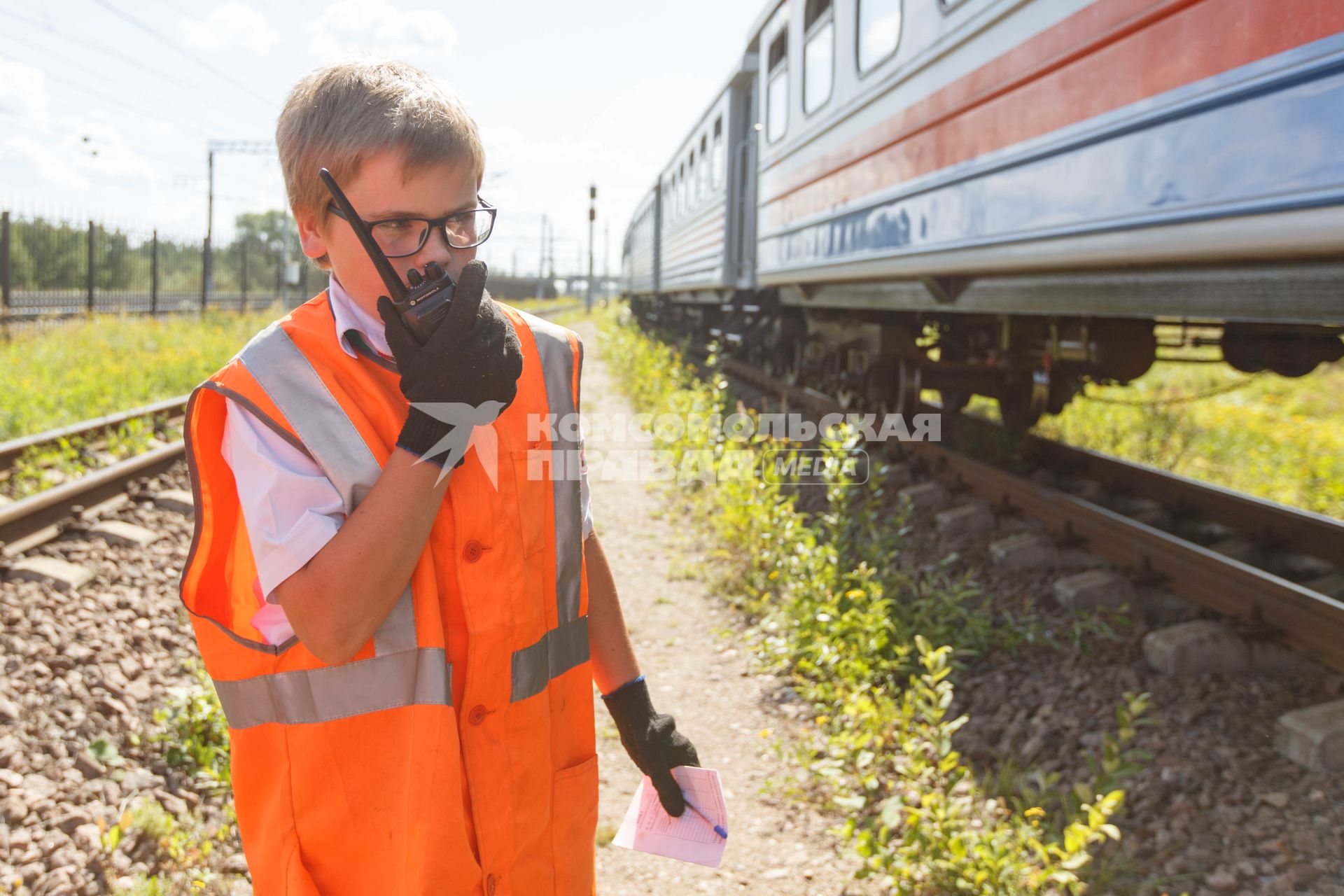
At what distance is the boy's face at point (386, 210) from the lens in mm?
1320

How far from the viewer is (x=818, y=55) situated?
6.57m

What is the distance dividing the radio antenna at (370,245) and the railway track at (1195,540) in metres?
3.49

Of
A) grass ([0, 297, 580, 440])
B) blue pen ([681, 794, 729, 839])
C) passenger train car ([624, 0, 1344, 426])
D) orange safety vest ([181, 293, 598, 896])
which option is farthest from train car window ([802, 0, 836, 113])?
grass ([0, 297, 580, 440])

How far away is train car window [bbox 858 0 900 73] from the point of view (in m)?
4.94

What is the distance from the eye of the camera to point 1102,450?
7.74 meters

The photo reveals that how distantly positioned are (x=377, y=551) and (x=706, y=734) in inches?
113

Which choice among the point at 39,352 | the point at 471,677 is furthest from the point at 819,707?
the point at 39,352

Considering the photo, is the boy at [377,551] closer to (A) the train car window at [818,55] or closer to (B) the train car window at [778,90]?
(A) the train car window at [818,55]

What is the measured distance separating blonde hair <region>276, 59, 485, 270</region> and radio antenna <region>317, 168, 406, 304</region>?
0.06m

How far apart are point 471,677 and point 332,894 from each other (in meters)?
0.35

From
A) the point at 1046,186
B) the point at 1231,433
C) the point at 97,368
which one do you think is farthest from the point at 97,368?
the point at 1231,433

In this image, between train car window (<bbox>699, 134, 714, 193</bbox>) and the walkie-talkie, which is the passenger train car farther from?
train car window (<bbox>699, 134, 714, 193</bbox>)

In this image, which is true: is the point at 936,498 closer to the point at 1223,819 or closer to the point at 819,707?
the point at 819,707

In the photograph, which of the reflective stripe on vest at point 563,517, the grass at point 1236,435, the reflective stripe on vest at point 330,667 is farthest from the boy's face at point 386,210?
the grass at point 1236,435
